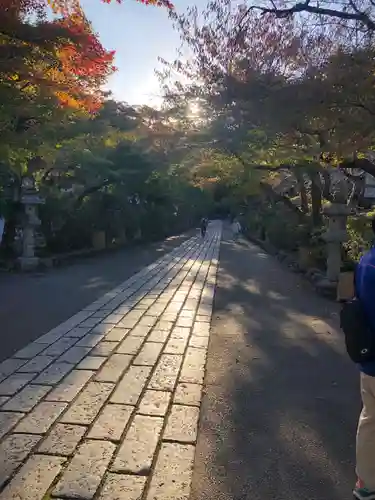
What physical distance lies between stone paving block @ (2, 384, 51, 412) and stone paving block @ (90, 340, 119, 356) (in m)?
1.15

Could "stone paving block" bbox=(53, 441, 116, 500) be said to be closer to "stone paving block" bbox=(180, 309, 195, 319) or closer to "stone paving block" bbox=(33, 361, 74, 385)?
"stone paving block" bbox=(33, 361, 74, 385)

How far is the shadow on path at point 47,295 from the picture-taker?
6582mm

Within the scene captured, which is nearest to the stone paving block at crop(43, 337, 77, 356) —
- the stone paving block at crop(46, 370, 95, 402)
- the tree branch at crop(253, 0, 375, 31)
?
the stone paving block at crop(46, 370, 95, 402)

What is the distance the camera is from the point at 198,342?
20.4 feet

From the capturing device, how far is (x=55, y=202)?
52.6 ft

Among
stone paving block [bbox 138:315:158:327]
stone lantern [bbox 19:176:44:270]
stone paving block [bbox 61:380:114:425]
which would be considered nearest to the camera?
stone paving block [bbox 61:380:114:425]

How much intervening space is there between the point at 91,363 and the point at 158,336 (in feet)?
4.64

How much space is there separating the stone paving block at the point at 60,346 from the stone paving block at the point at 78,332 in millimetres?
164

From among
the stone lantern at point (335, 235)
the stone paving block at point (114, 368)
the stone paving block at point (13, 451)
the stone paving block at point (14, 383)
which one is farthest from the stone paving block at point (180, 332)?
the stone lantern at point (335, 235)

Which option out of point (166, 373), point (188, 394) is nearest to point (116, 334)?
point (166, 373)

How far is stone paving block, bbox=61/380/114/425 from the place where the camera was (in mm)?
3715

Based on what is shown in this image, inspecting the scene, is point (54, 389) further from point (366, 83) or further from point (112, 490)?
point (366, 83)

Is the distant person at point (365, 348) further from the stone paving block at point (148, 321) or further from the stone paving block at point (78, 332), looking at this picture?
the stone paving block at point (148, 321)

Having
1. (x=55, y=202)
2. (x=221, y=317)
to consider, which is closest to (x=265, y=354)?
(x=221, y=317)
